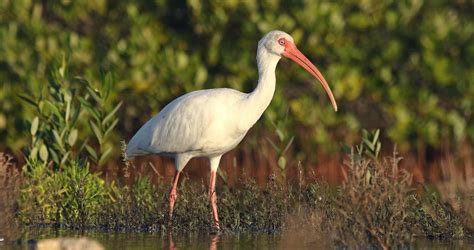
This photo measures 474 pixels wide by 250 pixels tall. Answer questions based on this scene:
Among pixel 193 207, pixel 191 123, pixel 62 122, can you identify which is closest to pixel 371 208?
pixel 193 207

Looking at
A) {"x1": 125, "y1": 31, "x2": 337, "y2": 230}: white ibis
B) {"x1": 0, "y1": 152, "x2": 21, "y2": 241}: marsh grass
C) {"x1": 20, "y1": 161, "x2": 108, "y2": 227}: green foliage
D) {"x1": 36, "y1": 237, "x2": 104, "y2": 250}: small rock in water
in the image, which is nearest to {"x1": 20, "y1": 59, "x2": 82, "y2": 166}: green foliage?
{"x1": 20, "y1": 161, "x2": 108, "y2": 227}: green foliage

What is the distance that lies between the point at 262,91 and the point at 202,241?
6.69 feet

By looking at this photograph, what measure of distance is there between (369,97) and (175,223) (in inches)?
304

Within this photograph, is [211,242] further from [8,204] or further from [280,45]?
[280,45]

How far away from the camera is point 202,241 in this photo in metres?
11.2

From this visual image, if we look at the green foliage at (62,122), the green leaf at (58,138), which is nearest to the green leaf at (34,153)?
the green foliage at (62,122)

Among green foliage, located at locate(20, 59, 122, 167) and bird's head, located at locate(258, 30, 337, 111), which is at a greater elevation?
bird's head, located at locate(258, 30, 337, 111)

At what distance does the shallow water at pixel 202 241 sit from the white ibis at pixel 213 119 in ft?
2.10

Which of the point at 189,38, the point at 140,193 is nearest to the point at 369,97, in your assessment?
the point at 189,38

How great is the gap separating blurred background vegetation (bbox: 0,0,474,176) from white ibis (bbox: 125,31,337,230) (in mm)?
5112

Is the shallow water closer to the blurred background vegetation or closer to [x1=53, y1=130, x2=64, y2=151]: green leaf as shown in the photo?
[x1=53, y1=130, x2=64, y2=151]: green leaf

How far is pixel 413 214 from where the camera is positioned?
11.2 meters

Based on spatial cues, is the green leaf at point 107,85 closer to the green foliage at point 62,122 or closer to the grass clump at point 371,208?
the green foliage at point 62,122

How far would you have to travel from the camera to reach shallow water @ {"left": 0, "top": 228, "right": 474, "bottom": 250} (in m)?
10.6
